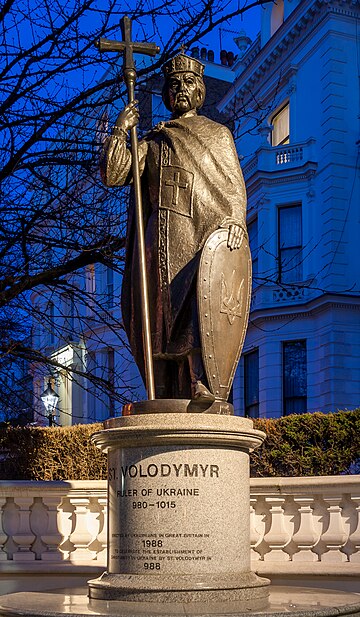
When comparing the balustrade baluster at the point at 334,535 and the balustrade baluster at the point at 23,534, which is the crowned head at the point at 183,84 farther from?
the balustrade baluster at the point at 23,534

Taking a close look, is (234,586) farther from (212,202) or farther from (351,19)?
(351,19)

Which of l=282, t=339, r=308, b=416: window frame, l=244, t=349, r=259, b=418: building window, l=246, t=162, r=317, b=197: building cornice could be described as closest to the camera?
l=282, t=339, r=308, b=416: window frame

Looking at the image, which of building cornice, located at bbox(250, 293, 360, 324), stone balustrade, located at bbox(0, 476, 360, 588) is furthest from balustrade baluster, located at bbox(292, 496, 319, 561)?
building cornice, located at bbox(250, 293, 360, 324)

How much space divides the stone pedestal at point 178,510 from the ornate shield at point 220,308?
545mm

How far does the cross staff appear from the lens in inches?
292

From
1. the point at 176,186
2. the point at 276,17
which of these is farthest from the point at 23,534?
the point at 276,17

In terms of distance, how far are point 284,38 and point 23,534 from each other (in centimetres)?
2326

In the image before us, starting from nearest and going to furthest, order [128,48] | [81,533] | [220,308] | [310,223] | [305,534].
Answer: [220,308] → [128,48] → [305,534] → [81,533] → [310,223]

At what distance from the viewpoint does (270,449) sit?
1257 cm

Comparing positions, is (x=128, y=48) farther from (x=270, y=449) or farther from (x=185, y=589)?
(x=270, y=449)

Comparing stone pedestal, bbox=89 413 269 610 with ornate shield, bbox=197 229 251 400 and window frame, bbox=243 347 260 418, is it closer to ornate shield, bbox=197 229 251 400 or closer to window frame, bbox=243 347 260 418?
ornate shield, bbox=197 229 251 400

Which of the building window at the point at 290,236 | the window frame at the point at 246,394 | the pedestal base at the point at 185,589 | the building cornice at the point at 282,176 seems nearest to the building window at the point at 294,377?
the window frame at the point at 246,394

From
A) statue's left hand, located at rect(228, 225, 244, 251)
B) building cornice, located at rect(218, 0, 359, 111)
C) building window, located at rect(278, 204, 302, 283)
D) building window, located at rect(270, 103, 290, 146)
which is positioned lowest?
statue's left hand, located at rect(228, 225, 244, 251)

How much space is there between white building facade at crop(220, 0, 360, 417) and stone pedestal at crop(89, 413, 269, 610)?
65.7ft
